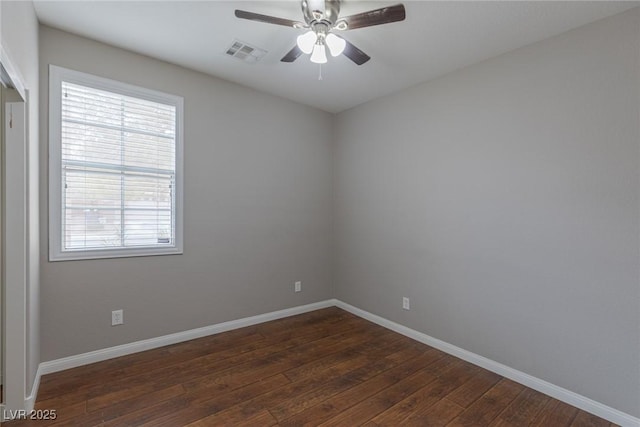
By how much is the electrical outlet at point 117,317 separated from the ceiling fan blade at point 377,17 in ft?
9.61

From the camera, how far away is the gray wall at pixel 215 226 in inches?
96.5

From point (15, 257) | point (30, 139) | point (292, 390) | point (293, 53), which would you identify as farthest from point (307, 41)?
point (292, 390)

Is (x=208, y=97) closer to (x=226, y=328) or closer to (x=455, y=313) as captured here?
(x=226, y=328)

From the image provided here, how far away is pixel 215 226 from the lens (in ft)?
10.5

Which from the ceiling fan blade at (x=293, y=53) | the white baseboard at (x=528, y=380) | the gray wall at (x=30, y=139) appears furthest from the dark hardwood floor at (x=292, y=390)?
the ceiling fan blade at (x=293, y=53)

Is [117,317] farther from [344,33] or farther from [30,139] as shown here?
[344,33]

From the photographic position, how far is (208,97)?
122 inches

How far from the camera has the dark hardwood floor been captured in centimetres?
193

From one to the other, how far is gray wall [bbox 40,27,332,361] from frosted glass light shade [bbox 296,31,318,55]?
5.05 ft

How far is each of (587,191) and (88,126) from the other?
387 centimetres

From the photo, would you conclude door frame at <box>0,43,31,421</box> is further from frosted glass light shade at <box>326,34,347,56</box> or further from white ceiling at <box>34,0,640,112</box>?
frosted glass light shade at <box>326,34,347,56</box>

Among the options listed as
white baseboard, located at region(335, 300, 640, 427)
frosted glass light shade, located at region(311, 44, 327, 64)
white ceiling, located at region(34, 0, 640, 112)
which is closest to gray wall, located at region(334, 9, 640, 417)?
white baseboard, located at region(335, 300, 640, 427)

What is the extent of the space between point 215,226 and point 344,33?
219 centimetres

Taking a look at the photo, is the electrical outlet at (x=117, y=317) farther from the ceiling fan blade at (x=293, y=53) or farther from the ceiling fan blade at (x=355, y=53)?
the ceiling fan blade at (x=355, y=53)
